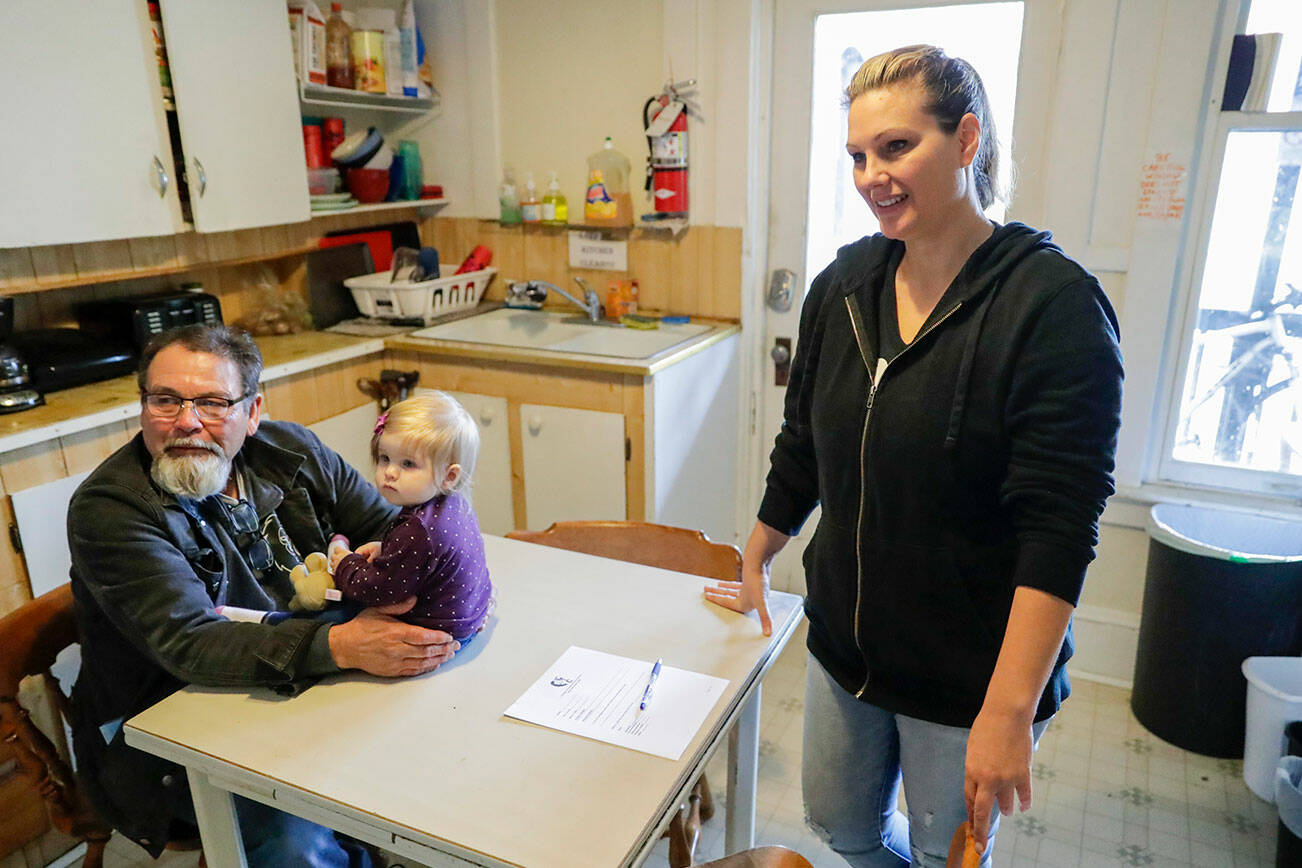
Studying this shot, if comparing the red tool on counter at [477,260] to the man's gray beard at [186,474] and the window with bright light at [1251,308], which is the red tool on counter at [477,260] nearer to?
the man's gray beard at [186,474]

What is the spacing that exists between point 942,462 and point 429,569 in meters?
0.69

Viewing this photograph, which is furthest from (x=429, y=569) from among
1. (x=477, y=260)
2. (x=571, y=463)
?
(x=477, y=260)

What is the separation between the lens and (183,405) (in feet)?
4.74

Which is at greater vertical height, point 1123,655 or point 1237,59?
point 1237,59

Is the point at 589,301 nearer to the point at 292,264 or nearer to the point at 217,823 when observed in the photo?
the point at 292,264

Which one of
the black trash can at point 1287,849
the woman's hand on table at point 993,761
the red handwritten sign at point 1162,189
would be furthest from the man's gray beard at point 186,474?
the red handwritten sign at point 1162,189

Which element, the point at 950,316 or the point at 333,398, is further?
the point at 333,398

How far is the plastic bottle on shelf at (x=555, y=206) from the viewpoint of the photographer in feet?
10.1

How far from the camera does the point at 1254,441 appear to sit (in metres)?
2.40

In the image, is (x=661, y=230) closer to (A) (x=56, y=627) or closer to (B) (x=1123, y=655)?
(B) (x=1123, y=655)

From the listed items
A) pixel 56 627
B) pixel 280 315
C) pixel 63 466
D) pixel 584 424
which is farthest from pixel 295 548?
pixel 280 315

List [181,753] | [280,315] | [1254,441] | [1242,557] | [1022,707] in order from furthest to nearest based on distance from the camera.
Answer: [280,315] < [1254,441] < [1242,557] < [181,753] < [1022,707]

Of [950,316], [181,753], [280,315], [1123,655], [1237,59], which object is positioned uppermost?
[1237,59]

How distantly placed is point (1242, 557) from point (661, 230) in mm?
1840
